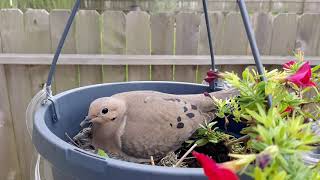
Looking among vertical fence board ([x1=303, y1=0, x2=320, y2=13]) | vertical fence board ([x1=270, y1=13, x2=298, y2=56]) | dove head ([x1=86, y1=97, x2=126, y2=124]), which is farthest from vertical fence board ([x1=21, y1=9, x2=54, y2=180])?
vertical fence board ([x1=303, y1=0, x2=320, y2=13])

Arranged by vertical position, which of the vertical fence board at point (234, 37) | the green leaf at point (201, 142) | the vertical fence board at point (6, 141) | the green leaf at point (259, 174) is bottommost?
the vertical fence board at point (6, 141)

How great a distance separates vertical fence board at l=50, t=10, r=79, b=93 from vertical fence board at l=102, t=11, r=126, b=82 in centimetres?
14

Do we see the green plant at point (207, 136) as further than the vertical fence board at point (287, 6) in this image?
No

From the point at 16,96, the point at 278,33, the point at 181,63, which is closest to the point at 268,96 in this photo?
the point at 181,63

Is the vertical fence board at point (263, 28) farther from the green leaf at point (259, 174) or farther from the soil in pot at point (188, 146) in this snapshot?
the green leaf at point (259, 174)

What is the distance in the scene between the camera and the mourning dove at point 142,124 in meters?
0.57

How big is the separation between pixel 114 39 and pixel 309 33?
34.8 inches

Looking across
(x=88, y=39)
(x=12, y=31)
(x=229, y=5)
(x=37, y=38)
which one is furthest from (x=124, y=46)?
(x=229, y=5)

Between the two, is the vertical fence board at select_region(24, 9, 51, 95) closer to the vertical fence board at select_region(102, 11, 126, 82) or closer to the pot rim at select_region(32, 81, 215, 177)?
the vertical fence board at select_region(102, 11, 126, 82)

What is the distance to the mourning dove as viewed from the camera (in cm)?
57

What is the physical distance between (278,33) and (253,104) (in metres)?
1.11

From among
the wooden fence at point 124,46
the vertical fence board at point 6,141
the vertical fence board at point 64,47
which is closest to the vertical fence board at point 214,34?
the wooden fence at point 124,46

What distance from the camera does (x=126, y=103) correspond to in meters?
0.62

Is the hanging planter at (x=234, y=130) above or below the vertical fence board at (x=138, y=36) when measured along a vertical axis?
below
